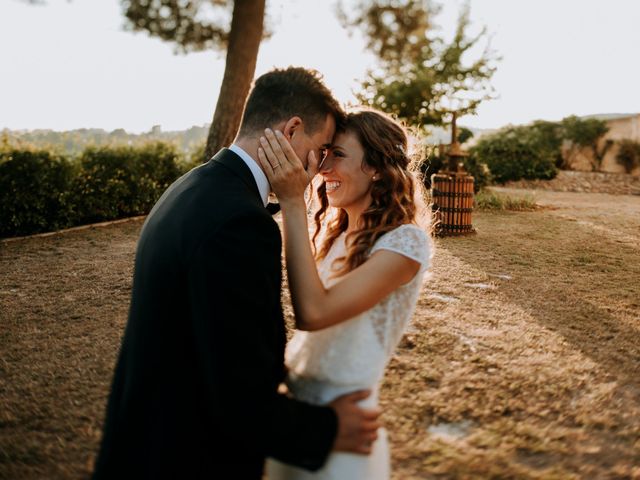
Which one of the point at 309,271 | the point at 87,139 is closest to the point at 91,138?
the point at 87,139

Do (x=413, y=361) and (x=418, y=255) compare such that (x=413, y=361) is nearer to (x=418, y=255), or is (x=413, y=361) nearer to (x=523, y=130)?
(x=418, y=255)

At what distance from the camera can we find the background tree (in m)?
11.7

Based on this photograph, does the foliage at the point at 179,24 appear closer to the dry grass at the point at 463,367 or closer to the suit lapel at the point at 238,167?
the dry grass at the point at 463,367

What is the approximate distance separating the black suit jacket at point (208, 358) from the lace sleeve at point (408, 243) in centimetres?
57

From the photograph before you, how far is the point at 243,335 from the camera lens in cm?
136

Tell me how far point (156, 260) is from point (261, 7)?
38.4ft

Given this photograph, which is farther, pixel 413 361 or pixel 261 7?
pixel 261 7

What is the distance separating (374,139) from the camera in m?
2.40

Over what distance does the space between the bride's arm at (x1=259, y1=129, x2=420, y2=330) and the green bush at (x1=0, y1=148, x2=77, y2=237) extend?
8832 mm

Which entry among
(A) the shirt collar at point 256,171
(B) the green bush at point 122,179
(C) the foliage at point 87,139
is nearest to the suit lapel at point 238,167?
(A) the shirt collar at point 256,171

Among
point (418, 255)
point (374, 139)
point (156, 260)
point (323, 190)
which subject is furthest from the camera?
point (323, 190)

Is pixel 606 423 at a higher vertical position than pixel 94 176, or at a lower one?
lower

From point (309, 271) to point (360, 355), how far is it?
1.14 ft

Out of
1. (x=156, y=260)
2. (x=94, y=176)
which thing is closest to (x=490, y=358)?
(x=156, y=260)
